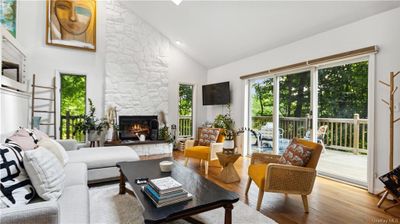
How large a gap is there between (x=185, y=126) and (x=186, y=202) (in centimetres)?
476

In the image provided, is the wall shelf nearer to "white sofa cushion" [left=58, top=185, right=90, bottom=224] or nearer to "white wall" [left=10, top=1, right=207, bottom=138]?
"white wall" [left=10, top=1, right=207, bottom=138]

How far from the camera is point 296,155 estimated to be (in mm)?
2461

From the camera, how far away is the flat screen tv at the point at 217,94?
5555 millimetres

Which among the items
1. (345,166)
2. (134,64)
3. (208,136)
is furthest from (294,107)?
(134,64)

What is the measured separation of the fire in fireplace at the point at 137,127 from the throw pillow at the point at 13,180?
391 cm

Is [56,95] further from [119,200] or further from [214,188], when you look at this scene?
[214,188]

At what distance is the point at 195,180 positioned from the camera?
2053mm

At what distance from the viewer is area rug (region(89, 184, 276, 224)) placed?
206 cm

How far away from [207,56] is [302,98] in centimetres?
285

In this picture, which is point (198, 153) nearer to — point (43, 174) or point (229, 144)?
→ point (229, 144)

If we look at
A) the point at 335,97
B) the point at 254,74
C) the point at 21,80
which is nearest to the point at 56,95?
the point at 21,80

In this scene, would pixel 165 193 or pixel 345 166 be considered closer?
pixel 165 193

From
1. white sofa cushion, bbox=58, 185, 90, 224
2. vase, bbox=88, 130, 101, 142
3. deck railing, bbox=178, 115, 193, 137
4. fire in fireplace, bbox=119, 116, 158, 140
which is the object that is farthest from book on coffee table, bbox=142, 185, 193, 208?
deck railing, bbox=178, 115, 193, 137

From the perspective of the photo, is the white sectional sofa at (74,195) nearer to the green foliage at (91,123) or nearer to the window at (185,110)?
the green foliage at (91,123)
